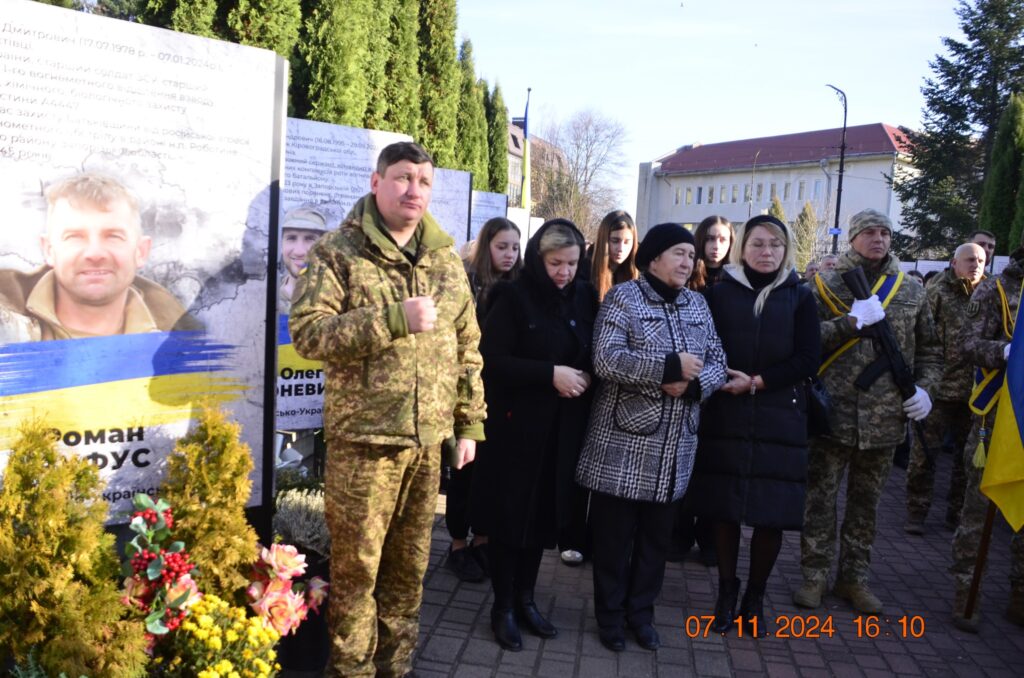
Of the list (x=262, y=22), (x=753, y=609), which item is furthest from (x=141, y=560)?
(x=262, y=22)

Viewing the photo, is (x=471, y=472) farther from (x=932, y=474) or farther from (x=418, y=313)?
(x=932, y=474)

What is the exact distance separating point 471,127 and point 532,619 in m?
12.5

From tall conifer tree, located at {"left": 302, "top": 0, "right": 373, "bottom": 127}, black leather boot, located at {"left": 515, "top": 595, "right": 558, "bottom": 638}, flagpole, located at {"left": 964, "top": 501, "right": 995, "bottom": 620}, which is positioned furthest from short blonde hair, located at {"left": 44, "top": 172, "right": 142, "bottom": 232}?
flagpole, located at {"left": 964, "top": 501, "right": 995, "bottom": 620}

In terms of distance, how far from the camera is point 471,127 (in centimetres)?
1523

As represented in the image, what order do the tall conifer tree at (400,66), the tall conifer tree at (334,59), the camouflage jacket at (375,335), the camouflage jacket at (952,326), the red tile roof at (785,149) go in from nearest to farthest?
1. the camouflage jacket at (375,335)
2. the tall conifer tree at (334,59)
3. the camouflage jacket at (952,326)
4. the tall conifer tree at (400,66)
5. the red tile roof at (785,149)

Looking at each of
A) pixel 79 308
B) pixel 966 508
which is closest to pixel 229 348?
pixel 79 308

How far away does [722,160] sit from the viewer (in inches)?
3115

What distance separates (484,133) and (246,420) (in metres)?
13.9

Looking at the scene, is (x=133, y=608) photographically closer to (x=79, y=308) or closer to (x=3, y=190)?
(x=79, y=308)

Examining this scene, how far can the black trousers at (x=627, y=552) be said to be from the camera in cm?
392

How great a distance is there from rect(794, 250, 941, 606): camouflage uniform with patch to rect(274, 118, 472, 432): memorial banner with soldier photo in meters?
2.88

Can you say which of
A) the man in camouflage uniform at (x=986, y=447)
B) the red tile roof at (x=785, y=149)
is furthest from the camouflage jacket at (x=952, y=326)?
the red tile roof at (x=785, y=149)

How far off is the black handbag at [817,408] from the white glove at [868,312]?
1.31ft

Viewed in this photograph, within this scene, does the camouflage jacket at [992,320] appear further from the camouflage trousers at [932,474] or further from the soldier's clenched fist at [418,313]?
the soldier's clenched fist at [418,313]
